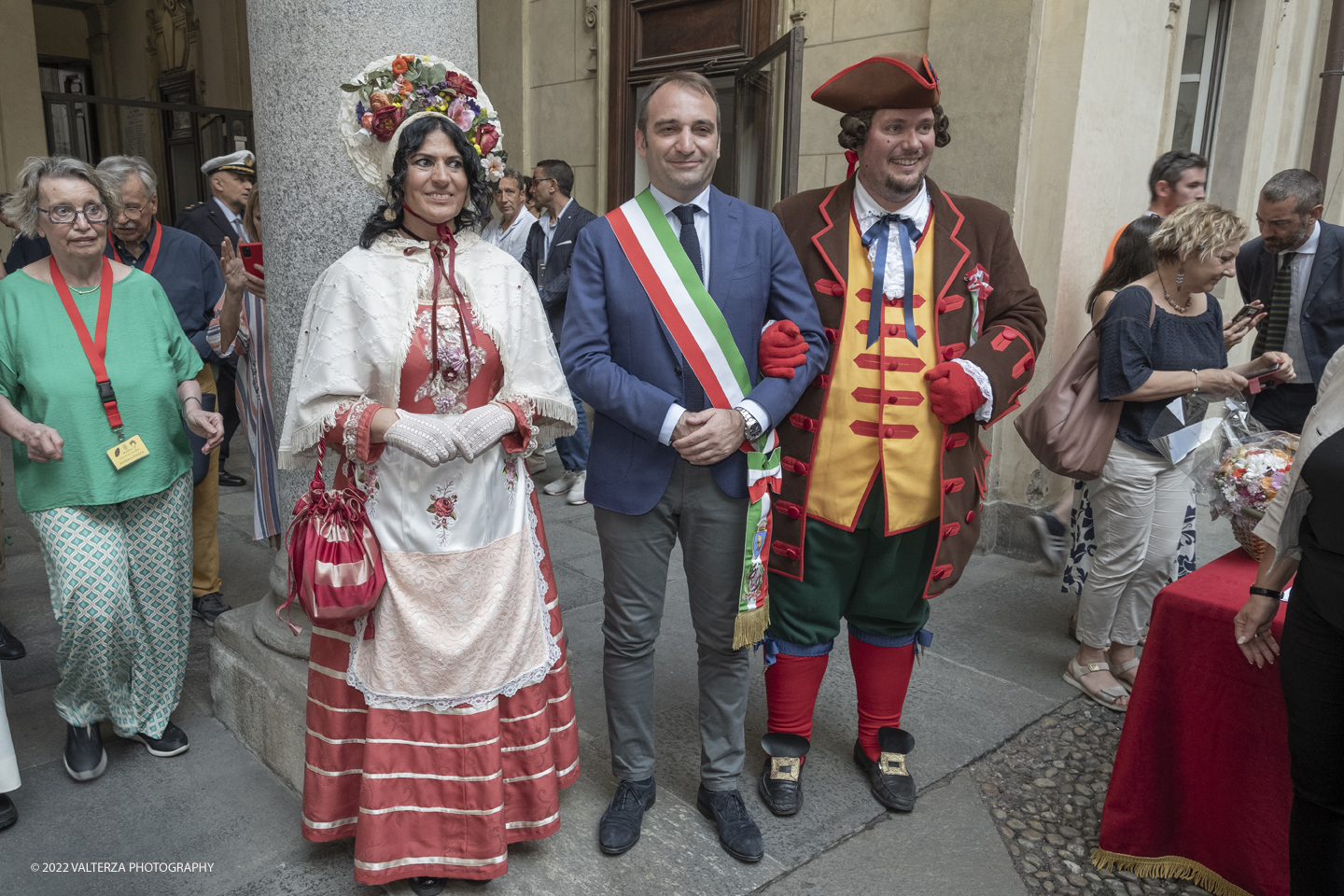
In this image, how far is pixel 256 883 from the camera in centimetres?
238

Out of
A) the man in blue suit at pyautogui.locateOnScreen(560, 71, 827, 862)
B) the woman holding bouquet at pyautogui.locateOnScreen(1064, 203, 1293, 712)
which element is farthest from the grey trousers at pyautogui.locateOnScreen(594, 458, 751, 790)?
the woman holding bouquet at pyautogui.locateOnScreen(1064, 203, 1293, 712)

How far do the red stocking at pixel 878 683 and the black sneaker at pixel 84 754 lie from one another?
7.57 ft

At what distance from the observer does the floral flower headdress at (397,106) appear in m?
2.14

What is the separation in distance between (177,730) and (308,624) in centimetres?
63

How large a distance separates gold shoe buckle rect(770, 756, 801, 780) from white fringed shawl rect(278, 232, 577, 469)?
122 cm

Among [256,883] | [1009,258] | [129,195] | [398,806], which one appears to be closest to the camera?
[398,806]

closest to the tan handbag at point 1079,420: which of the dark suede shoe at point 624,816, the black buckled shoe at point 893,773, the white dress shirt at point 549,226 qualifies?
the black buckled shoe at point 893,773

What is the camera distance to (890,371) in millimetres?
2492

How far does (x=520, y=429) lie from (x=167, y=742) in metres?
1.72

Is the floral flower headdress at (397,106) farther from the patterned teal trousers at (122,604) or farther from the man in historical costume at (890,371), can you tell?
the patterned teal trousers at (122,604)

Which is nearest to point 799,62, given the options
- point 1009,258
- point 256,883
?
point 1009,258

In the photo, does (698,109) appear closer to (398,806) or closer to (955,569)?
(955,569)

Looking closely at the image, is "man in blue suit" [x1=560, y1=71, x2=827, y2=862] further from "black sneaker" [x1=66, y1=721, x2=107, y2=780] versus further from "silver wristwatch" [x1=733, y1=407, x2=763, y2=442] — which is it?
"black sneaker" [x1=66, y1=721, x2=107, y2=780]

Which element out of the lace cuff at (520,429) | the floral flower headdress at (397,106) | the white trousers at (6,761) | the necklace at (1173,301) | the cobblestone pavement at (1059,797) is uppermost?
the floral flower headdress at (397,106)
